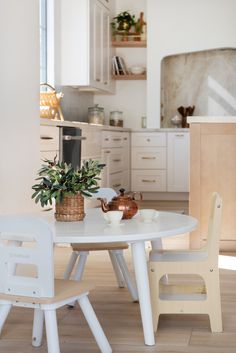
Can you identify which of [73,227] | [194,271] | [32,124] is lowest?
[194,271]

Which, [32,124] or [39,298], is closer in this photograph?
[39,298]

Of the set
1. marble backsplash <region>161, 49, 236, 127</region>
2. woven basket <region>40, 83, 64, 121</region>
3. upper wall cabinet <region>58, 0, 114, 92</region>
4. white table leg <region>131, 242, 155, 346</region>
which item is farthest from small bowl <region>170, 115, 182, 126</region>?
white table leg <region>131, 242, 155, 346</region>

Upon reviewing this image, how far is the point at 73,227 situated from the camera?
2.83 metres

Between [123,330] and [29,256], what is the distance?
2.86 feet

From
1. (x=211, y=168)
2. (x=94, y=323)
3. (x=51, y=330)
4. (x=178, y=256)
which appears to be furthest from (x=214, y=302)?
(x=211, y=168)

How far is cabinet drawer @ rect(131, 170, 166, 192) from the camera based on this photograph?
9086mm

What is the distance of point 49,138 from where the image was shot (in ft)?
18.6

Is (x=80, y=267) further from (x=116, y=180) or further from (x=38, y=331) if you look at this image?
(x=116, y=180)

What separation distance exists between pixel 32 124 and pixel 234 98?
15.7 ft

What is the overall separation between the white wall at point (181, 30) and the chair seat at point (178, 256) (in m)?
6.08

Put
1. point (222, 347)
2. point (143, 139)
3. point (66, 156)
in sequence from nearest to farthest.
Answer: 1. point (222, 347)
2. point (66, 156)
3. point (143, 139)

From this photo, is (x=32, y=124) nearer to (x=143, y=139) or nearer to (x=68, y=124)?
(x=68, y=124)

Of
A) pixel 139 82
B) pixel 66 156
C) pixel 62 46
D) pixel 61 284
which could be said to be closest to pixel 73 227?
pixel 61 284

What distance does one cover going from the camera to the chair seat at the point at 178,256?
3.19 meters
